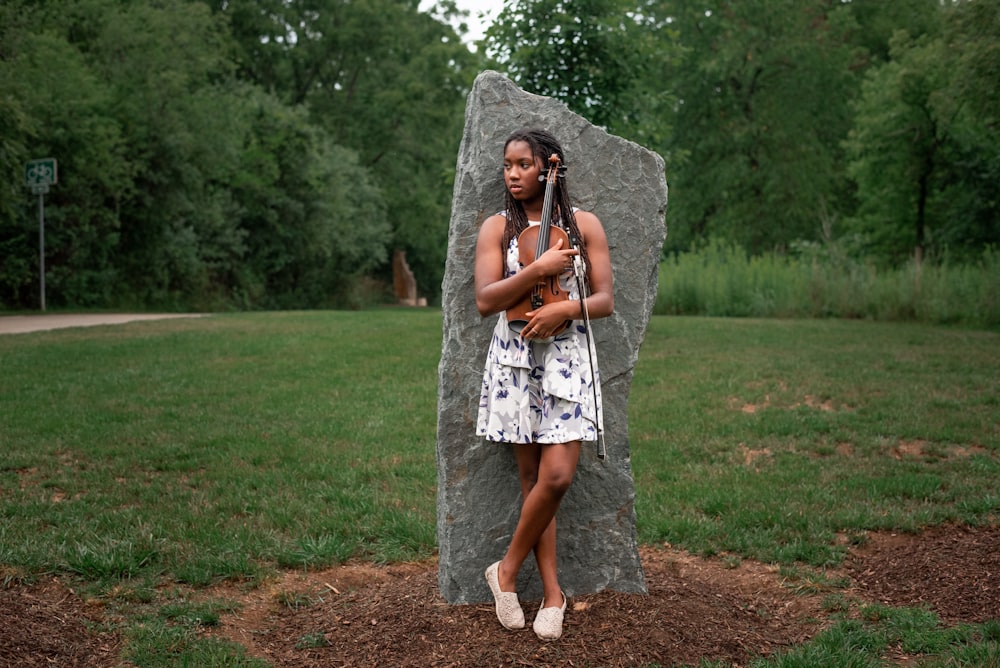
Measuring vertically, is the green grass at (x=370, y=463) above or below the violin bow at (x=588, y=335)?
below

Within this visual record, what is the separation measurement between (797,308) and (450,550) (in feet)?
58.9

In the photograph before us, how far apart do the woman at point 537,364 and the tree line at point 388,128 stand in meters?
8.81

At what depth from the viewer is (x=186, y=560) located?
529 centimetres

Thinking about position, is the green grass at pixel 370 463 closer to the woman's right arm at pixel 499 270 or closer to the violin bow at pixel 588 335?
the violin bow at pixel 588 335

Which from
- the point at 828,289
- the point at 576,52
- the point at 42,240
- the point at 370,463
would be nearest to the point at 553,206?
the point at 370,463

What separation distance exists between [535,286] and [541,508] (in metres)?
0.97

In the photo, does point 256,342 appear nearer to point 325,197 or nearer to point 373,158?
point 325,197

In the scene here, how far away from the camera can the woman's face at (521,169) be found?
4.16 m

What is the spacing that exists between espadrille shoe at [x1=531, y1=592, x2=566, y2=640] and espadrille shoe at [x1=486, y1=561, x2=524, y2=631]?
8 cm

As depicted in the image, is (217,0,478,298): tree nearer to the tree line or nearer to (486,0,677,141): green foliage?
the tree line

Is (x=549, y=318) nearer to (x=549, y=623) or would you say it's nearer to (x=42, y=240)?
(x=549, y=623)

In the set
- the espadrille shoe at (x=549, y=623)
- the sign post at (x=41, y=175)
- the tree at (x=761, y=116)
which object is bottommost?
the espadrille shoe at (x=549, y=623)

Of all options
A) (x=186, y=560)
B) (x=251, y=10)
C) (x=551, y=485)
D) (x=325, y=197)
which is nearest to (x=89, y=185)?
(x=325, y=197)

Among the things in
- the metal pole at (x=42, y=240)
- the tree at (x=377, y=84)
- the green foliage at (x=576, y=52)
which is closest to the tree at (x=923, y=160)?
the green foliage at (x=576, y=52)
